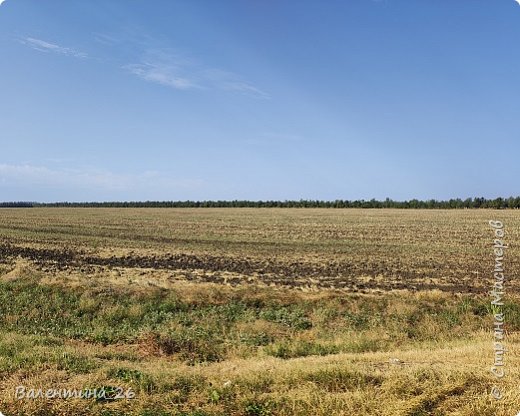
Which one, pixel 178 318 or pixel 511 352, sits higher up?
pixel 511 352

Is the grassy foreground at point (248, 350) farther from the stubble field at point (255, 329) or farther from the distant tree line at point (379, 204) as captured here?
the distant tree line at point (379, 204)

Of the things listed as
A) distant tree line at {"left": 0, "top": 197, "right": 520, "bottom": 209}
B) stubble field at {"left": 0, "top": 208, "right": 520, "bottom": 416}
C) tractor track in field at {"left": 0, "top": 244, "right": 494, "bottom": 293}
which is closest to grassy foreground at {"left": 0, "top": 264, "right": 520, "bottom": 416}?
stubble field at {"left": 0, "top": 208, "right": 520, "bottom": 416}

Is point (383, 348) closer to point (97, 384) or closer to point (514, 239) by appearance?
point (97, 384)

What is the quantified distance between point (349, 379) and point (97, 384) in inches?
156

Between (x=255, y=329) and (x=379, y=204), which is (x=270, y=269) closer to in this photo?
(x=255, y=329)

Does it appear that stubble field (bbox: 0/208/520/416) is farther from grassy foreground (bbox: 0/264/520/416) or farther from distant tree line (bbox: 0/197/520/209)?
distant tree line (bbox: 0/197/520/209)

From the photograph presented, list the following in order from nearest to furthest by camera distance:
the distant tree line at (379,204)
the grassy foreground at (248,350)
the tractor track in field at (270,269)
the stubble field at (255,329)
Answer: the grassy foreground at (248,350), the stubble field at (255,329), the tractor track in field at (270,269), the distant tree line at (379,204)

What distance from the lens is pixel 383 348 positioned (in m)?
11.8

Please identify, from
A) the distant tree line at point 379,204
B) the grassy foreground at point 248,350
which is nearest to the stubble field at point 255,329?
the grassy foreground at point 248,350

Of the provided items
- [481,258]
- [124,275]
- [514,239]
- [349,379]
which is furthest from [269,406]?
[514,239]

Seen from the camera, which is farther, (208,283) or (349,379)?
(208,283)

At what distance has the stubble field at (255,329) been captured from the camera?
22.0ft

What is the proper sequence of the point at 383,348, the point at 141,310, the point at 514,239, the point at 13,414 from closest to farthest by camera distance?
the point at 13,414 → the point at 383,348 → the point at 141,310 → the point at 514,239

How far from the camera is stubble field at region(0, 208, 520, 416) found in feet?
22.0
